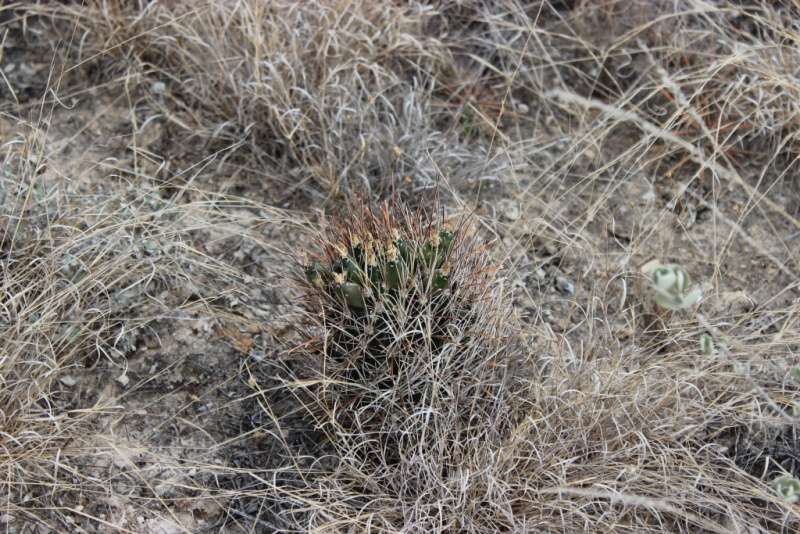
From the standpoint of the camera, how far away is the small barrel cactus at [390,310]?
2.07 meters

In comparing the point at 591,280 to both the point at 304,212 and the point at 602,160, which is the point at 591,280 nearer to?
the point at 602,160

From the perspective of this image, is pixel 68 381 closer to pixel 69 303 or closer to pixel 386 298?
pixel 69 303

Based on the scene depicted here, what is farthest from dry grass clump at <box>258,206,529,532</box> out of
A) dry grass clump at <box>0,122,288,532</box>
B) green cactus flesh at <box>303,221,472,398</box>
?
dry grass clump at <box>0,122,288,532</box>

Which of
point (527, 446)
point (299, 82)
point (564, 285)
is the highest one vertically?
point (299, 82)

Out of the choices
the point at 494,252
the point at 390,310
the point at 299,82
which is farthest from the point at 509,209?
the point at 390,310

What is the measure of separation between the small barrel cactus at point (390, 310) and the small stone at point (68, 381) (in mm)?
757

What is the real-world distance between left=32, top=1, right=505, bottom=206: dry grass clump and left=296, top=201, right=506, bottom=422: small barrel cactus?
710 mm

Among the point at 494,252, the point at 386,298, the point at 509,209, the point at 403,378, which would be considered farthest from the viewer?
the point at 509,209

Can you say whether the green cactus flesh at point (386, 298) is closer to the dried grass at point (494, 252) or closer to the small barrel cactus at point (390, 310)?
the small barrel cactus at point (390, 310)

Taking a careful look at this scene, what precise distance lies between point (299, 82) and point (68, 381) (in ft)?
4.73

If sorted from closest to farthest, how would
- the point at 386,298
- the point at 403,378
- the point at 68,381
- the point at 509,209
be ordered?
1. the point at 386,298
2. the point at 403,378
3. the point at 68,381
4. the point at 509,209

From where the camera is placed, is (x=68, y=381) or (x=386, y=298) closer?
(x=386, y=298)

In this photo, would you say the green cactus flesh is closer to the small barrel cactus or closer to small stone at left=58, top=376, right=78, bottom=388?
the small barrel cactus

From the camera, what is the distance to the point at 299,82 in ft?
10.0
